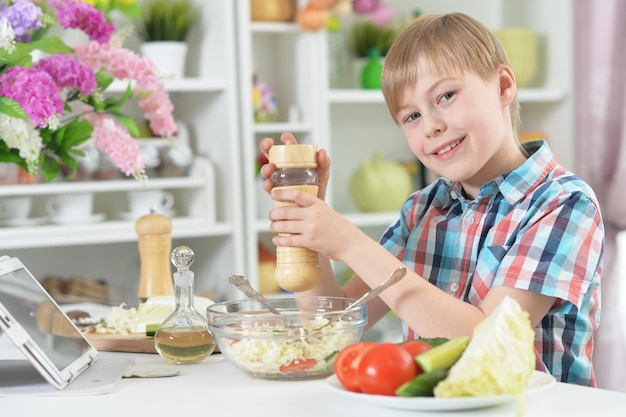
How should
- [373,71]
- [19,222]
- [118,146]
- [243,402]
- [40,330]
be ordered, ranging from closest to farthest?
[243,402] → [40,330] → [118,146] → [19,222] → [373,71]

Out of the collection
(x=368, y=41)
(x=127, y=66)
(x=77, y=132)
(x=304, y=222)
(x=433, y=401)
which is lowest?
(x=433, y=401)

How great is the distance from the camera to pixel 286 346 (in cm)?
114

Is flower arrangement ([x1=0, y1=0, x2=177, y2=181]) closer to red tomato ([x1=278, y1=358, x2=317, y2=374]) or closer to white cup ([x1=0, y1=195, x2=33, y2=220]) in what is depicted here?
red tomato ([x1=278, y1=358, x2=317, y2=374])

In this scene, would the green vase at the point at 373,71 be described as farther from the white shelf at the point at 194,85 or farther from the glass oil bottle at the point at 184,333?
the glass oil bottle at the point at 184,333

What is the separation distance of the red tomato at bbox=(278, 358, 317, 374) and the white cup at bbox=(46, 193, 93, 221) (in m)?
1.83

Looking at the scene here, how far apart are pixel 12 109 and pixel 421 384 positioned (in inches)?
31.5

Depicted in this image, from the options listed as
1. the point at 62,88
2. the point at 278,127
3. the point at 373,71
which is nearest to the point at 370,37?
the point at 373,71

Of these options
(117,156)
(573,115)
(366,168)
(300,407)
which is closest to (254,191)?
(366,168)

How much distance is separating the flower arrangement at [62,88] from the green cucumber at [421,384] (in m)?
0.76

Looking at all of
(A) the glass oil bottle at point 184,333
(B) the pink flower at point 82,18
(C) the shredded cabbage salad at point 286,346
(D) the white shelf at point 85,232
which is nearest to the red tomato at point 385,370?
(C) the shredded cabbage salad at point 286,346

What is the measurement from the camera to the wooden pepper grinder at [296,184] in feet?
3.93

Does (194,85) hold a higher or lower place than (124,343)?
higher

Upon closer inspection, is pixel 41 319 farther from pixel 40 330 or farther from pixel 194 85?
pixel 194 85

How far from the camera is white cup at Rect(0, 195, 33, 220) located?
280cm
